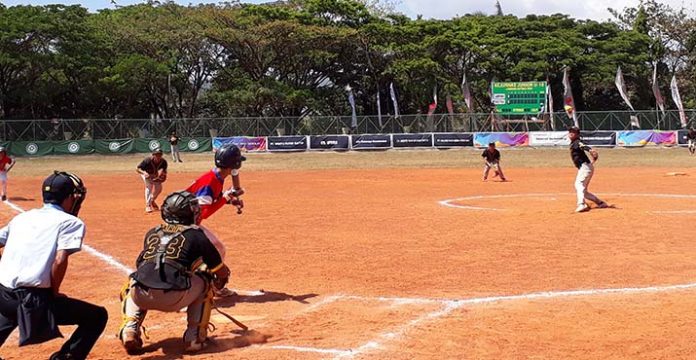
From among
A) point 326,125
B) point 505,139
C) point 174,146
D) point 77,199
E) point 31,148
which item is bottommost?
point 505,139

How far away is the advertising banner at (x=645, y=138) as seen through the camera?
5112cm

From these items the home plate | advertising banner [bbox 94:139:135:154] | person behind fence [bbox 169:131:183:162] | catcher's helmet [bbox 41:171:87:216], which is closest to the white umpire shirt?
catcher's helmet [bbox 41:171:87:216]

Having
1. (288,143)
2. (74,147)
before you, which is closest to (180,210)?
(288,143)

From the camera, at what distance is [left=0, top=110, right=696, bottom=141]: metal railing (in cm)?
5638

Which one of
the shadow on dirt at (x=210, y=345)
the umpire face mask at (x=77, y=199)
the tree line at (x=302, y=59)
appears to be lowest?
the shadow on dirt at (x=210, y=345)

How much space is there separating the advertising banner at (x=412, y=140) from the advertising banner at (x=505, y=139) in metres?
3.51

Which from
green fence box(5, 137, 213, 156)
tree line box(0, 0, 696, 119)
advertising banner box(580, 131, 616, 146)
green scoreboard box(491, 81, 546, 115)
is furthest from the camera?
tree line box(0, 0, 696, 119)

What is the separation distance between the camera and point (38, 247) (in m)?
5.30

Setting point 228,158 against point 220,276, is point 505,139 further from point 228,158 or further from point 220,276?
point 220,276

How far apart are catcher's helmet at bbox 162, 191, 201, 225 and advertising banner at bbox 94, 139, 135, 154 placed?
51.4 m

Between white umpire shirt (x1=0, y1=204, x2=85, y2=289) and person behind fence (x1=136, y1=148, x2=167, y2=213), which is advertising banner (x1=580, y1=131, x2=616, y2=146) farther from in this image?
white umpire shirt (x1=0, y1=204, x2=85, y2=289)

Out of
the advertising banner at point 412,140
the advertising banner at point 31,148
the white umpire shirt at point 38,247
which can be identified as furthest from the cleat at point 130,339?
the advertising banner at point 31,148

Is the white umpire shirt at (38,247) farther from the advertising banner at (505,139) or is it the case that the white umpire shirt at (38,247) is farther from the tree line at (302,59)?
the tree line at (302,59)

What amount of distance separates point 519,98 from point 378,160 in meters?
13.9
